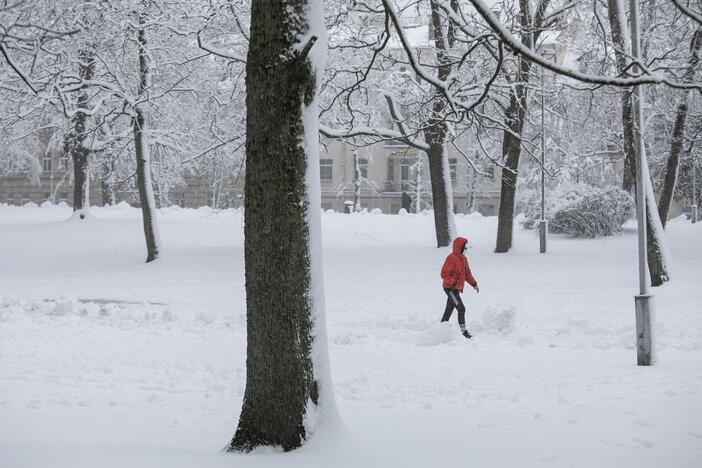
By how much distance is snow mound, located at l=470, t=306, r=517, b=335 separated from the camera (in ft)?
44.2

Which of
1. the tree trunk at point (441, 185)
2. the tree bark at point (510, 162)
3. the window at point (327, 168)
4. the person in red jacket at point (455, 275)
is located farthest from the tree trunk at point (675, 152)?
the window at point (327, 168)

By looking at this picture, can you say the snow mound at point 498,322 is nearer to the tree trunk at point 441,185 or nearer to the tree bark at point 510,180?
the tree bark at point 510,180

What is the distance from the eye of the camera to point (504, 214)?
24453 mm

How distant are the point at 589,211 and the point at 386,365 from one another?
20497 millimetres

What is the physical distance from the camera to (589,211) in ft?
96.7

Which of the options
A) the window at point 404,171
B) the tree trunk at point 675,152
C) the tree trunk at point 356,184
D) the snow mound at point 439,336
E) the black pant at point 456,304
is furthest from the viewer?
the window at point 404,171

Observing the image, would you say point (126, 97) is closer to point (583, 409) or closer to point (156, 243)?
point (156, 243)

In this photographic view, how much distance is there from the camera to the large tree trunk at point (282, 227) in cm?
592

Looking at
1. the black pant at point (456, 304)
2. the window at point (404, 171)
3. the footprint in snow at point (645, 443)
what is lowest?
the footprint in snow at point (645, 443)

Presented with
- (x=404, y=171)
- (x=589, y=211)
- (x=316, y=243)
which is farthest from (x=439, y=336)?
(x=404, y=171)

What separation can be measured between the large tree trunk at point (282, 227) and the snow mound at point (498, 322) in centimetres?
779

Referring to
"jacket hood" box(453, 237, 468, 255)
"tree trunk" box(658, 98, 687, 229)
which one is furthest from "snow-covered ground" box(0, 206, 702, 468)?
"tree trunk" box(658, 98, 687, 229)

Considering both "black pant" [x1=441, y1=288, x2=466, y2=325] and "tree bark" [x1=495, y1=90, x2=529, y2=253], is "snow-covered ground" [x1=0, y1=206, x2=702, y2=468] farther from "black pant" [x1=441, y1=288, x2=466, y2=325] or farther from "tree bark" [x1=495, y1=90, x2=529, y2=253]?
"tree bark" [x1=495, y1=90, x2=529, y2=253]

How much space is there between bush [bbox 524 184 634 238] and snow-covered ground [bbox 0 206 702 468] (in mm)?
4252
